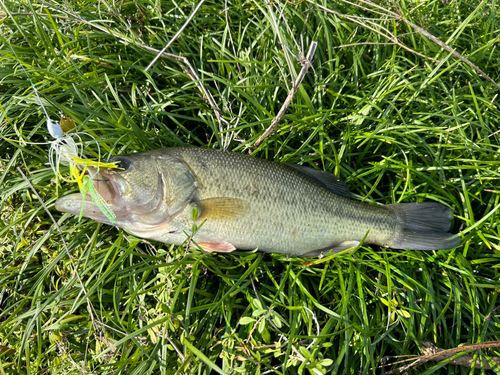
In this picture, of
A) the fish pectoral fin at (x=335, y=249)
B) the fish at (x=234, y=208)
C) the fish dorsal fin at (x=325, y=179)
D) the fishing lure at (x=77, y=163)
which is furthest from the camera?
the fish dorsal fin at (x=325, y=179)

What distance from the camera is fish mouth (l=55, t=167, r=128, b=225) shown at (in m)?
2.48

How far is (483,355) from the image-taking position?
9.32 ft

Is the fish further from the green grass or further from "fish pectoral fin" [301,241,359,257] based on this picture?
the green grass

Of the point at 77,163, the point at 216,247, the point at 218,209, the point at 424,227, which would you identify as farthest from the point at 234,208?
the point at 424,227

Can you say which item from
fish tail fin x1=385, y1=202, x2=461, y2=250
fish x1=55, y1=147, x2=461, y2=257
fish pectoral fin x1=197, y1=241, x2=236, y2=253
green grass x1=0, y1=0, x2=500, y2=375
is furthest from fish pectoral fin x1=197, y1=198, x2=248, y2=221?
fish tail fin x1=385, y1=202, x2=461, y2=250

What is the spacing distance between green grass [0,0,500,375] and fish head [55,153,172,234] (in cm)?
26

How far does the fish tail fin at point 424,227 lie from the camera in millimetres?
3080

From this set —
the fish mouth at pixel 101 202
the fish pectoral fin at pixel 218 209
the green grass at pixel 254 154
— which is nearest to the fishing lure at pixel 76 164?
the fish mouth at pixel 101 202

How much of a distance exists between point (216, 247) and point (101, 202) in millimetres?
1010

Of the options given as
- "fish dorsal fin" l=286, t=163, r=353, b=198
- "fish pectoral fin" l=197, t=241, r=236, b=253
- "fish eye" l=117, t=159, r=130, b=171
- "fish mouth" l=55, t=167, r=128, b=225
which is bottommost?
"fish pectoral fin" l=197, t=241, r=236, b=253

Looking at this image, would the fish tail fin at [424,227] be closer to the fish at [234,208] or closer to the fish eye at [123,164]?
the fish at [234,208]

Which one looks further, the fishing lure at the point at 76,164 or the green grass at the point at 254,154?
the green grass at the point at 254,154

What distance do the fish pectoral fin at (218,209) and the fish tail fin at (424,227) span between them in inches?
64.1

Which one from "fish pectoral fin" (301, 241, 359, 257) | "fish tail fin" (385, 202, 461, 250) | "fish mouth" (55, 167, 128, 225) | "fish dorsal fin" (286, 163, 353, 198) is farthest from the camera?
"fish dorsal fin" (286, 163, 353, 198)
